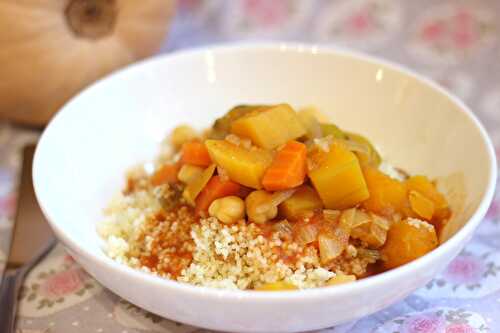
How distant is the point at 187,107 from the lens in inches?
88.7

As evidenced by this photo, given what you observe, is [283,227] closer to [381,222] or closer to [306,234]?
[306,234]

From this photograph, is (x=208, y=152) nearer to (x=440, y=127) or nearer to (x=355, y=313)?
(x=355, y=313)

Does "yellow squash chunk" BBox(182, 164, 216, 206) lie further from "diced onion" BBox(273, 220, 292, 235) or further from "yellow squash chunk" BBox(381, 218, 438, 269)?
"yellow squash chunk" BBox(381, 218, 438, 269)

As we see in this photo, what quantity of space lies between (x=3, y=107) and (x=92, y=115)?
596 mm

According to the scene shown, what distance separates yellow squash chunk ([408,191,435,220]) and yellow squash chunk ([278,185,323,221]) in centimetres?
26

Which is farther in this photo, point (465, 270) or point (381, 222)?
point (465, 270)

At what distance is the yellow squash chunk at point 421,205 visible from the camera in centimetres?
169

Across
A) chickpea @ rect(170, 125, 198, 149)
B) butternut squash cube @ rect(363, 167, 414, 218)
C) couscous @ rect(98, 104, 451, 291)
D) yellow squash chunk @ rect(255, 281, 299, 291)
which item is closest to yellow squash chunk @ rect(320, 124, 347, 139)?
couscous @ rect(98, 104, 451, 291)

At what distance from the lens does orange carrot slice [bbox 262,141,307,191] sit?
1.59 m

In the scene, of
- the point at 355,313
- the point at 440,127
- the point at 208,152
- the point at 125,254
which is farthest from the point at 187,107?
the point at 355,313

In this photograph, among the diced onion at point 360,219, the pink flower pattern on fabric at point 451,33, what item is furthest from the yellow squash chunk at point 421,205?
the pink flower pattern on fabric at point 451,33

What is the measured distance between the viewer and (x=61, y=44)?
2.36 m

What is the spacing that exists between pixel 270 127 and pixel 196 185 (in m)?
0.26

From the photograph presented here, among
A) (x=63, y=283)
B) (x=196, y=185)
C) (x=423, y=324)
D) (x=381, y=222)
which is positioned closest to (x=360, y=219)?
(x=381, y=222)
